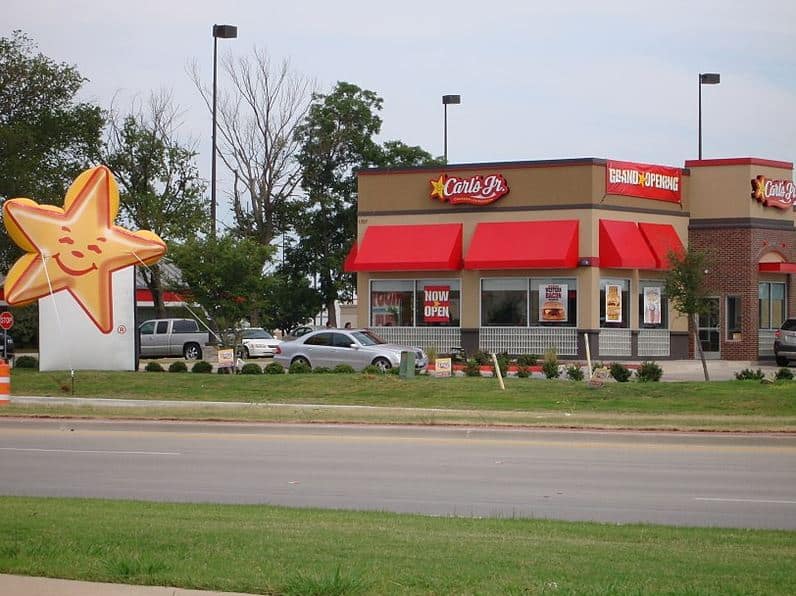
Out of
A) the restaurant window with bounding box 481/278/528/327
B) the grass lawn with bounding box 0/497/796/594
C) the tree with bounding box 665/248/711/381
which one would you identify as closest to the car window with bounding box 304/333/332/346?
the restaurant window with bounding box 481/278/528/327

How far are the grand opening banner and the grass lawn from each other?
30066 mm

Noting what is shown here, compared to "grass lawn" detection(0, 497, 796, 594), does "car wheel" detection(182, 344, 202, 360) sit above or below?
above

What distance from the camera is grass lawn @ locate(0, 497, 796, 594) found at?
7.91 metres

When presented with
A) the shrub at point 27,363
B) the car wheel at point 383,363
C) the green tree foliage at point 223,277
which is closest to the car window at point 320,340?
the car wheel at point 383,363

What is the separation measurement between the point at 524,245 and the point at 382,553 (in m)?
31.8

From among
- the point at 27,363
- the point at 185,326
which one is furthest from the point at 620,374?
the point at 185,326

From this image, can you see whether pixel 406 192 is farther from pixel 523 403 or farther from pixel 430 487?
pixel 430 487

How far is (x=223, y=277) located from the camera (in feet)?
109

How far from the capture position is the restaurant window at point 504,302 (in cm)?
4091

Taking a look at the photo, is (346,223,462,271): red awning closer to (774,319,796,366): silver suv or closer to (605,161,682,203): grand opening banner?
(605,161,682,203): grand opening banner

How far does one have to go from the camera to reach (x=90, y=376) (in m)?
31.4

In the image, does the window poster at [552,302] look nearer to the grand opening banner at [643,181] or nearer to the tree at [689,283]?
the grand opening banner at [643,181]

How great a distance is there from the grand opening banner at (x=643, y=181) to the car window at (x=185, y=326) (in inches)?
672

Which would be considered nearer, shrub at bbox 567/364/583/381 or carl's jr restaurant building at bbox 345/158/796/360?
shrub at bbox 567/364/583/381
